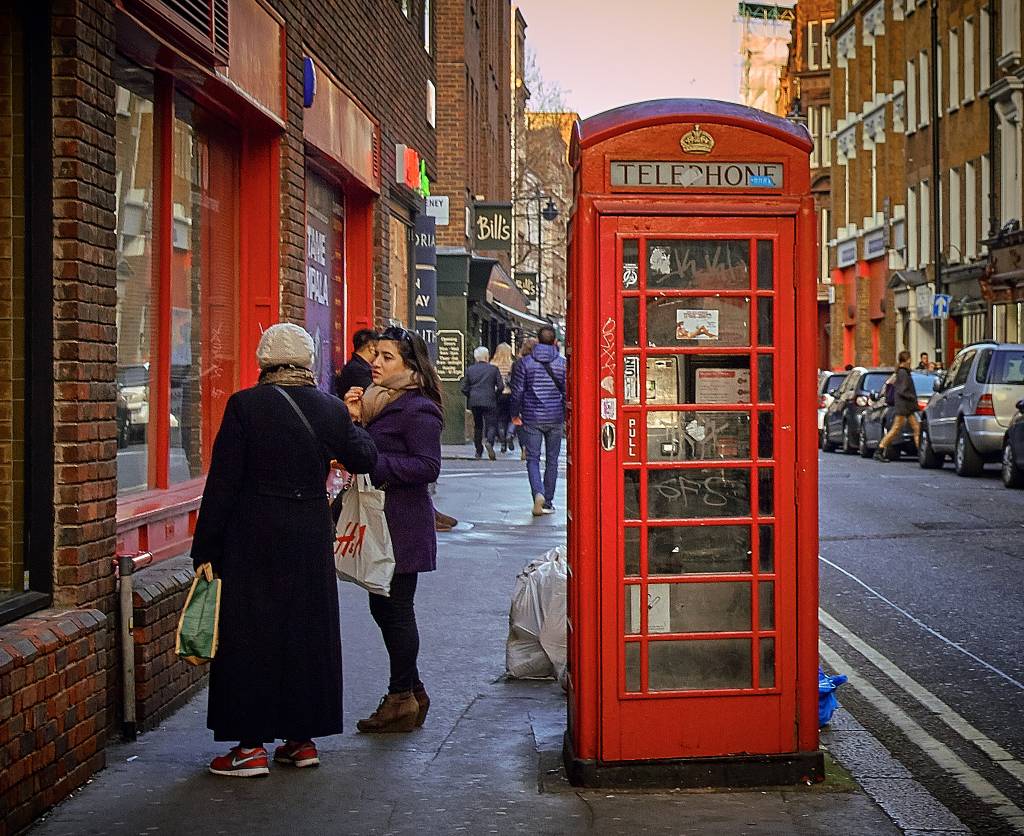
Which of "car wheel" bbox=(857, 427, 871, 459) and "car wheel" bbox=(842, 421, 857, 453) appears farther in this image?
"car wheel" bbox=(842, 421, 857, 453)

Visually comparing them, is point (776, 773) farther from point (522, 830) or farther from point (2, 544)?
point (2, 544)

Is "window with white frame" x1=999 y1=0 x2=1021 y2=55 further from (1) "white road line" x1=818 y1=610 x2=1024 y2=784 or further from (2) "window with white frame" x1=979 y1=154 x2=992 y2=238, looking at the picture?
(1) "white road line" x1=818 y1=610 x2=1024 y2=784

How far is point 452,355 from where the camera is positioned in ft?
108

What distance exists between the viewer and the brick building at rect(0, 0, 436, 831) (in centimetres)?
612

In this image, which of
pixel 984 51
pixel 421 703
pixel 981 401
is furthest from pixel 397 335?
pixel 984 51

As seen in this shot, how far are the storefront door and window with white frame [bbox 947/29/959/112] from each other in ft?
135

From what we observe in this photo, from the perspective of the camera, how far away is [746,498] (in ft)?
20.1

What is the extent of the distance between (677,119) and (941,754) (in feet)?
9.11

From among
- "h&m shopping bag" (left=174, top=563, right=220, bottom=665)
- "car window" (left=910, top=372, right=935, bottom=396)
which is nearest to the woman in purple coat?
"h&m shopping bag" (left=174, top=563, right=220, bottom=665)

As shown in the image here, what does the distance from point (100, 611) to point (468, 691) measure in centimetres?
219

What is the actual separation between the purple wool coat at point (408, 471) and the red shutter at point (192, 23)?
2117 millimetres

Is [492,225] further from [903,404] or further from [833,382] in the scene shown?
[903,404]

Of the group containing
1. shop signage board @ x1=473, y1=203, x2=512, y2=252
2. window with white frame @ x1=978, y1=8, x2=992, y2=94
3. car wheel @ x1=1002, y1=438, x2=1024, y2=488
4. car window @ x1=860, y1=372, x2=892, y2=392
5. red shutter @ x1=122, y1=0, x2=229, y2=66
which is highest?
window with white frame @ x1=978, y1=8, x2=992, y2=94

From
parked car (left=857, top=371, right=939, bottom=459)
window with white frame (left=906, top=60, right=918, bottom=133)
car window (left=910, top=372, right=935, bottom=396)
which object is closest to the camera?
parked car (left=857, top=371, right=939, bottom=459)
